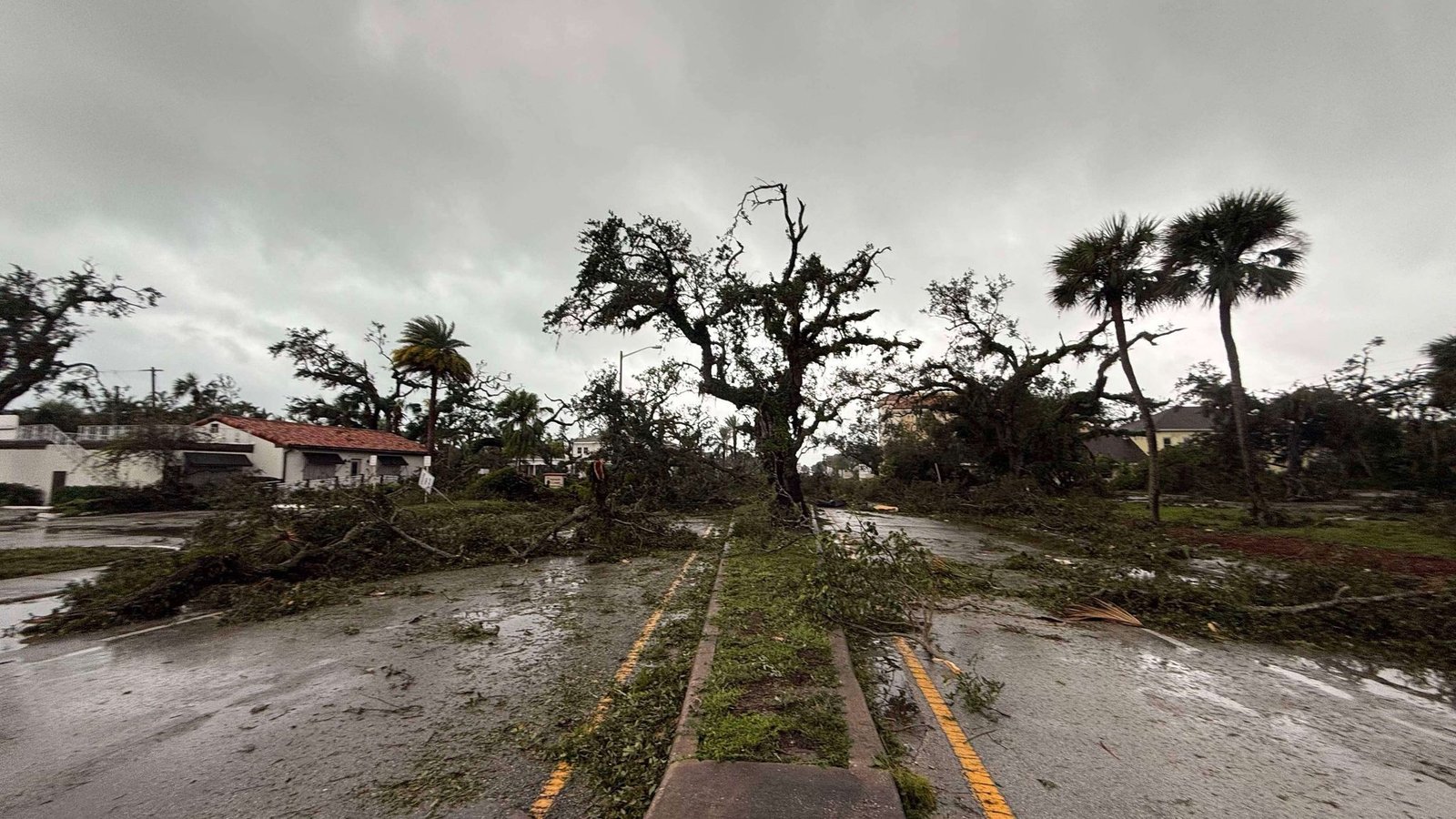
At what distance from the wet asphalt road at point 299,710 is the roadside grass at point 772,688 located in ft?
3.08

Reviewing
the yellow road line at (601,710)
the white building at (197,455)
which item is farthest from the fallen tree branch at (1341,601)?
the white building at (197,455)

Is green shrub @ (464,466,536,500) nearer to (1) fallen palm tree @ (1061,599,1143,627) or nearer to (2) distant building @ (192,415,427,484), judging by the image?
(2) distant building @ (192,415,427,484)

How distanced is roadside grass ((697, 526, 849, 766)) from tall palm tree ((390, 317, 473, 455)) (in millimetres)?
36211

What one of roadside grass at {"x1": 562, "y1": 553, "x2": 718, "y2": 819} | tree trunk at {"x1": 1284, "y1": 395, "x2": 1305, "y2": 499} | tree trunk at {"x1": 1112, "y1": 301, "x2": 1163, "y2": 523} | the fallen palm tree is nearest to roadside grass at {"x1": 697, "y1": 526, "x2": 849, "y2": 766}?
roadside grass at {"x1": 562, "y1": 553, "x2": 718, "y2": 819}

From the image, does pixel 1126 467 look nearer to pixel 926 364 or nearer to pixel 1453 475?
pixel 1453 475

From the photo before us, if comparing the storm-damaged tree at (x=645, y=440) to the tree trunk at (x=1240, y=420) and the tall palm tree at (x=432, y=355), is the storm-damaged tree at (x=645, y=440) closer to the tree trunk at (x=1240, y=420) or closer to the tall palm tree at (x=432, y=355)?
the tree trunk at (x=1240, y=420)

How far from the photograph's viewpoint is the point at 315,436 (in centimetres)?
3528

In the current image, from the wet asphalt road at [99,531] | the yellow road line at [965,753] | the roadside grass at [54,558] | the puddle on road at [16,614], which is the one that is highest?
the wet asphalt road at [99,531]

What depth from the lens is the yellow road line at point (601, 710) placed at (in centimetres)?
343

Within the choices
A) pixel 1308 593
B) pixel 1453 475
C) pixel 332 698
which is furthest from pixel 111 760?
pixel 1453 475

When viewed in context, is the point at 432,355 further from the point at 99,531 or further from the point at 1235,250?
the point at 1235,250

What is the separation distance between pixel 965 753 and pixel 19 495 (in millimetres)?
41290

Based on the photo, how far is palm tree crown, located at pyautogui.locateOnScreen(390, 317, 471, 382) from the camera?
132 ft

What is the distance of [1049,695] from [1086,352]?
23971 mm
